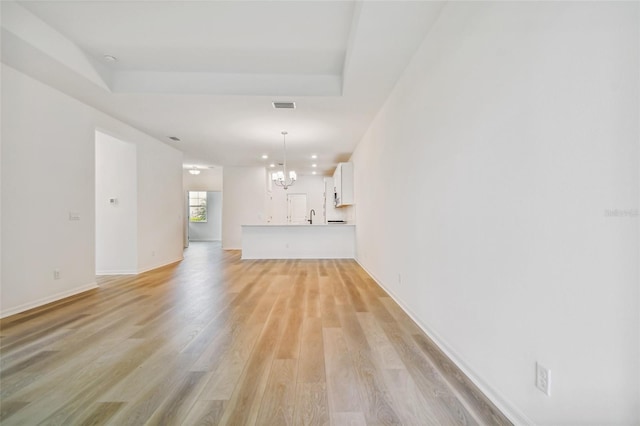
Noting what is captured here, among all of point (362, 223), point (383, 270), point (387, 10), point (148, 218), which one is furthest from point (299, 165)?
point (387, 10)

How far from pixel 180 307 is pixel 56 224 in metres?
1.97

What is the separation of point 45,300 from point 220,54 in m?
3.51

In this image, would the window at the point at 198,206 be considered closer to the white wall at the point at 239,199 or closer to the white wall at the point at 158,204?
the white wall at the point at 239,199

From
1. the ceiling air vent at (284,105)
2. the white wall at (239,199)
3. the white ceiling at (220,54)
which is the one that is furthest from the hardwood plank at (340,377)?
the white wall at (239,199)

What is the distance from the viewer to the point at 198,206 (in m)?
12.4

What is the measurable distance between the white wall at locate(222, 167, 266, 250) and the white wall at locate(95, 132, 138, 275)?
3820 millimetres

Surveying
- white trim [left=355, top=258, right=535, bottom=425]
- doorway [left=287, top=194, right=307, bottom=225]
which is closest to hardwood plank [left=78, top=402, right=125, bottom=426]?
white trim [left=355, top=258, right=535, bottom=425]

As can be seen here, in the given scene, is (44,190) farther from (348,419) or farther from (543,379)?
(543,379)

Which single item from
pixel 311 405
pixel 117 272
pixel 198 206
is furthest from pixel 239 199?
pixel 311 405

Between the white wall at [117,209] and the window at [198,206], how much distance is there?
7.37 meters

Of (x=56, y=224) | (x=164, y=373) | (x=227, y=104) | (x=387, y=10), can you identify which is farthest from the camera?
(x=227, y=104)

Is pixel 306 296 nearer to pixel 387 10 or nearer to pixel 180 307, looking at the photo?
pixel 180 307

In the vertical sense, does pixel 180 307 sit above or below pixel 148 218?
below

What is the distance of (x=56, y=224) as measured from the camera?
3471 millimetres
